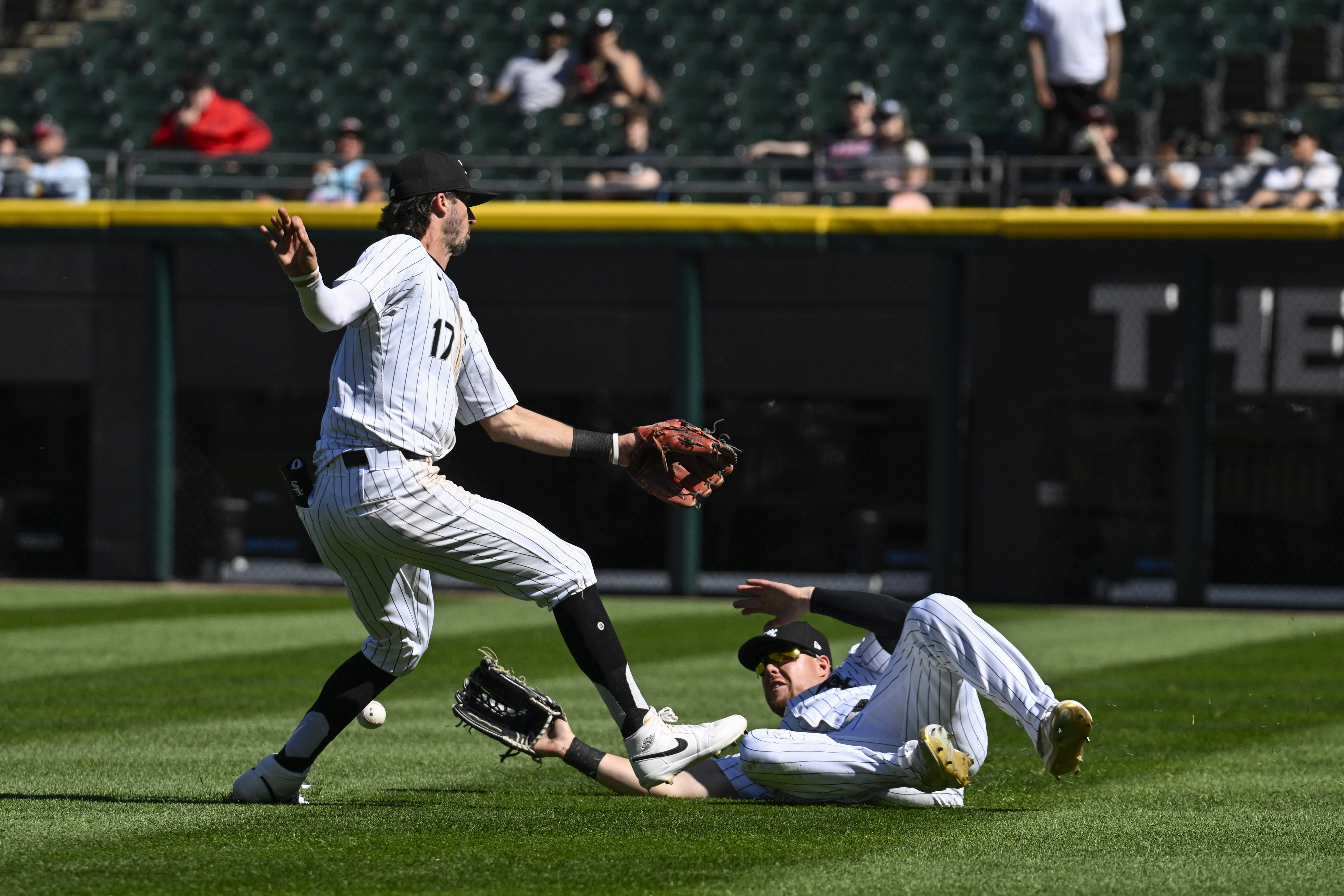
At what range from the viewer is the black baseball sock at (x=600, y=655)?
4.88 m

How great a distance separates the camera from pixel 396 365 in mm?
4828

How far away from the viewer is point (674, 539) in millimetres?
13961

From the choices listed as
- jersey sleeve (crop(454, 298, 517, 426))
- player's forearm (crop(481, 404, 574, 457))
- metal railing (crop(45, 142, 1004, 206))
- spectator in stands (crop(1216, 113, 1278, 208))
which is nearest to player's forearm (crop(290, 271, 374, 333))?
jersey sleeve (crop(454, 298, 517, 426))

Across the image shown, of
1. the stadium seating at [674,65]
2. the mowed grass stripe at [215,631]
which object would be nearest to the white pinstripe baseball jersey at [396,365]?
the mowed grass stripe at [215,631]

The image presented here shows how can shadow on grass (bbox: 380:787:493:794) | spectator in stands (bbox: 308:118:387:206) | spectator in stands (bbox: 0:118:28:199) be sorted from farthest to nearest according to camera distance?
spectator in stands (bbox: 0:118:28:199) → spectator in stands (bbox: 308:118:387:206) → shadow on grass (bbox: 380:787:493:794)

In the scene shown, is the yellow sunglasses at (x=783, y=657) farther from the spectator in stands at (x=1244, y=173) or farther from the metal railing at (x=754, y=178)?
the spectator in stands at (x=1244, y=173)

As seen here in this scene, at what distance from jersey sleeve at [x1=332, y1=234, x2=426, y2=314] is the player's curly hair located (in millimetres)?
105

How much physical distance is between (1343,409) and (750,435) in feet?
14.9

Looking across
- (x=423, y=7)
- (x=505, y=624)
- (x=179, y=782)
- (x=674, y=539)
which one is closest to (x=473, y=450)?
(x=674, y=539)

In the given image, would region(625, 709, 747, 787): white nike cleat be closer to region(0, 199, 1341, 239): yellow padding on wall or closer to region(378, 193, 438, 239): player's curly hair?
region(378, 193, 438, 239): player's curly hair

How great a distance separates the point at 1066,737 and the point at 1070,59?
10272 millimetres

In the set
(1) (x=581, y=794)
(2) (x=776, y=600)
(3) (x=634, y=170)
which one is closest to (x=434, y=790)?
(1) (x=581, y=794)

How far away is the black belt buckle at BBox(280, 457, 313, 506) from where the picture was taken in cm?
488

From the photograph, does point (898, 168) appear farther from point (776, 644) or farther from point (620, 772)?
point (620, 772)
